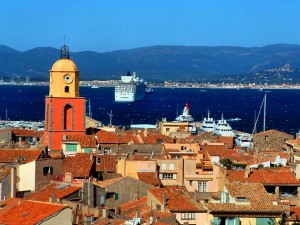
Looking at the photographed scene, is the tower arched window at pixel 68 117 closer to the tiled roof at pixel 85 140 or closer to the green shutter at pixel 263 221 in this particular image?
the tiled roof at pixel 85 140

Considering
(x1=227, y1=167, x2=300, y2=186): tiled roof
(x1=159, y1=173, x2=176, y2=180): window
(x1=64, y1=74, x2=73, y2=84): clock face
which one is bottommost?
(x1=159, y1=173, x2=176, y2=180): window

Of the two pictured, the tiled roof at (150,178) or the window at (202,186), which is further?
the window at (202,186)

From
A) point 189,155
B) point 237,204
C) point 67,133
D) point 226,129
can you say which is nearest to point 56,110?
point 67,133

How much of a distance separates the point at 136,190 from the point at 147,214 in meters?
6.56

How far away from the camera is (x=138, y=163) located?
124 feet

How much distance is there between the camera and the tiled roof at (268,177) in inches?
1358

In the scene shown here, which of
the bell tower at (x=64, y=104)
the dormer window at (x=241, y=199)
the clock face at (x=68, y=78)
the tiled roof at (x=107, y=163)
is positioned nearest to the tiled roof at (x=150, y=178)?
the tiled roof at (x=107, y=163)

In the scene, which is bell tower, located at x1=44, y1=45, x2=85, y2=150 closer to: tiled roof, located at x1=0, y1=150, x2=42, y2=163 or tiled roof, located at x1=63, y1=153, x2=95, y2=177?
tiled roof, located at x1=0, y1=150, x2=42, y2=163

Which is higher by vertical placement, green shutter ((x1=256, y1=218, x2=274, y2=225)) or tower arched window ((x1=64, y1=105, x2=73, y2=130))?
tower arched window ((x1=64, y1=105, x2=73, y2=130))

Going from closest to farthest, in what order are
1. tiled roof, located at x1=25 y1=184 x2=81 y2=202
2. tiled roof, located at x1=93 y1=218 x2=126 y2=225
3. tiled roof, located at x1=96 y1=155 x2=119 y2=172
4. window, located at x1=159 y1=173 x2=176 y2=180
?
tiled roof, located at x1=93 y1=218 x2=126 y2=225 → tiled roof, located at x1=25 y1=184 x2=81 y2=202 → tiled roof, located at x1=96 y1=155 x2=119 y2=172 → window, located at x1=159 y1=173 x2=176 y2=180

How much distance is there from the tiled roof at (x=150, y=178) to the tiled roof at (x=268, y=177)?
2643 millimetres

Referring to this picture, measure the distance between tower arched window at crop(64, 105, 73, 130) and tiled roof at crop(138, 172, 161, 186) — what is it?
530 inches

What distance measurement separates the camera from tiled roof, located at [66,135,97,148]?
46.4m

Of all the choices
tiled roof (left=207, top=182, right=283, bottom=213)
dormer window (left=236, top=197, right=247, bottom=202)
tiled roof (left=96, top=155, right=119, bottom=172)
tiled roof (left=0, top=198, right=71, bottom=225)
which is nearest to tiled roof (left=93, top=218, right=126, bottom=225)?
tiled roof (left=0, top=198, right=71, bottom=225)
